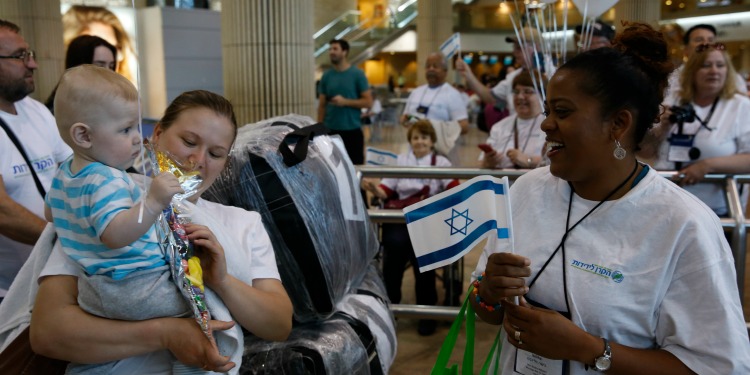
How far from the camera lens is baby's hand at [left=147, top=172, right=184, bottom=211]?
51.4 inches

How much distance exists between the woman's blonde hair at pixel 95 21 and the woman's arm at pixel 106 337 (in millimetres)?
9316

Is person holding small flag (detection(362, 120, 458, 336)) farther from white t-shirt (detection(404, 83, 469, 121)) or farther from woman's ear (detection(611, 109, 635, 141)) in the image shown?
woman's ear (detection(611, 109, 635, 141))

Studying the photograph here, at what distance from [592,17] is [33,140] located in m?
2.52

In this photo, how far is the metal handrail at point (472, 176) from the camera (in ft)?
10.3

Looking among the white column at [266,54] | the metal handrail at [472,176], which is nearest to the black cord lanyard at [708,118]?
the metal handrail at [472,176]

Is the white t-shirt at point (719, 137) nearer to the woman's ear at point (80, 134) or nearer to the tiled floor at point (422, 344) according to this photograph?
the tiled floor at point (422, 344)

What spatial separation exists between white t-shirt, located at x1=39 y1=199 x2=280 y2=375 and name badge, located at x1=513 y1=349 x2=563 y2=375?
703mm

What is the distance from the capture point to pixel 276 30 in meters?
7.06

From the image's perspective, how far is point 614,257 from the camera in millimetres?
1609

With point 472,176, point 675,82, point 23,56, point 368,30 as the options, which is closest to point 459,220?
point 472,176

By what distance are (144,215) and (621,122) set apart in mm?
1146

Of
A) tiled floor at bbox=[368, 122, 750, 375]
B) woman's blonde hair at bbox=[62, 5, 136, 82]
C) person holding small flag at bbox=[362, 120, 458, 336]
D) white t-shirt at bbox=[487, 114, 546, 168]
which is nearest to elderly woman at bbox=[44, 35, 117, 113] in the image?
person holding small flag at bbox=[362, 120, 458, 336]

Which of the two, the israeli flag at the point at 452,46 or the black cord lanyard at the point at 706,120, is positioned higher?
the israeli flag at the point at 452,46

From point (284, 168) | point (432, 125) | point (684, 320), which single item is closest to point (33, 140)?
point (284, 168)
